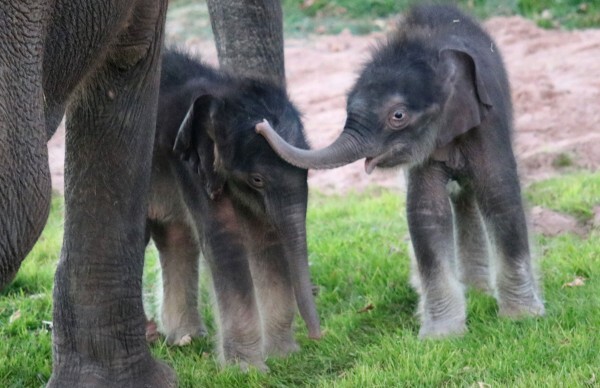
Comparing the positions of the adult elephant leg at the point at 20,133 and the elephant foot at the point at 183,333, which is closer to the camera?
the adult elephant leg at the point at 20,133

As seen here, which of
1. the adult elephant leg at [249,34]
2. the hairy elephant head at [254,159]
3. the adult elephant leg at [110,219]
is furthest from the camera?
the adult elephant leg at [249,34]

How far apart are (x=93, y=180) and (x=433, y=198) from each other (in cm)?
164

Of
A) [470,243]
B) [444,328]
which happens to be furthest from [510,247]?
[470,243]

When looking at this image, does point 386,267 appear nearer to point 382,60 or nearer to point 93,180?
point 382,60

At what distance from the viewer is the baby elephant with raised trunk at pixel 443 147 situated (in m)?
5.64

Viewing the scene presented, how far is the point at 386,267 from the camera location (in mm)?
6875

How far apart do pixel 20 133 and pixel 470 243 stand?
3.28 m

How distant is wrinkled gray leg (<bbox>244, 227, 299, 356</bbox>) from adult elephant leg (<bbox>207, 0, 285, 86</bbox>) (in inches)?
39.8

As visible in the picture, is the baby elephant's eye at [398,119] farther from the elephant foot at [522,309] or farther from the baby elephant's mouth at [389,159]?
the elephant foot at [522,309]

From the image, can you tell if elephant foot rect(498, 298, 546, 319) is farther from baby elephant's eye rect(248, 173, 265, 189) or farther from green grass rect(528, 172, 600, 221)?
green grass rect(528, 172, 600, 221)

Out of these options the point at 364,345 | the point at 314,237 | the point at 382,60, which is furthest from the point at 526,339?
the point at 314,237

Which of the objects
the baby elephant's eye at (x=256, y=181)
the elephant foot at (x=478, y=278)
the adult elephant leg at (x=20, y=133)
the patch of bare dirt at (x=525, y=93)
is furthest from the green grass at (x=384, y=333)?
the adult elephant leg at (x=20, y=133)

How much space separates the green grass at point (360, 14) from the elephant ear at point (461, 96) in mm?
8549

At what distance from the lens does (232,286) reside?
18.3ft
